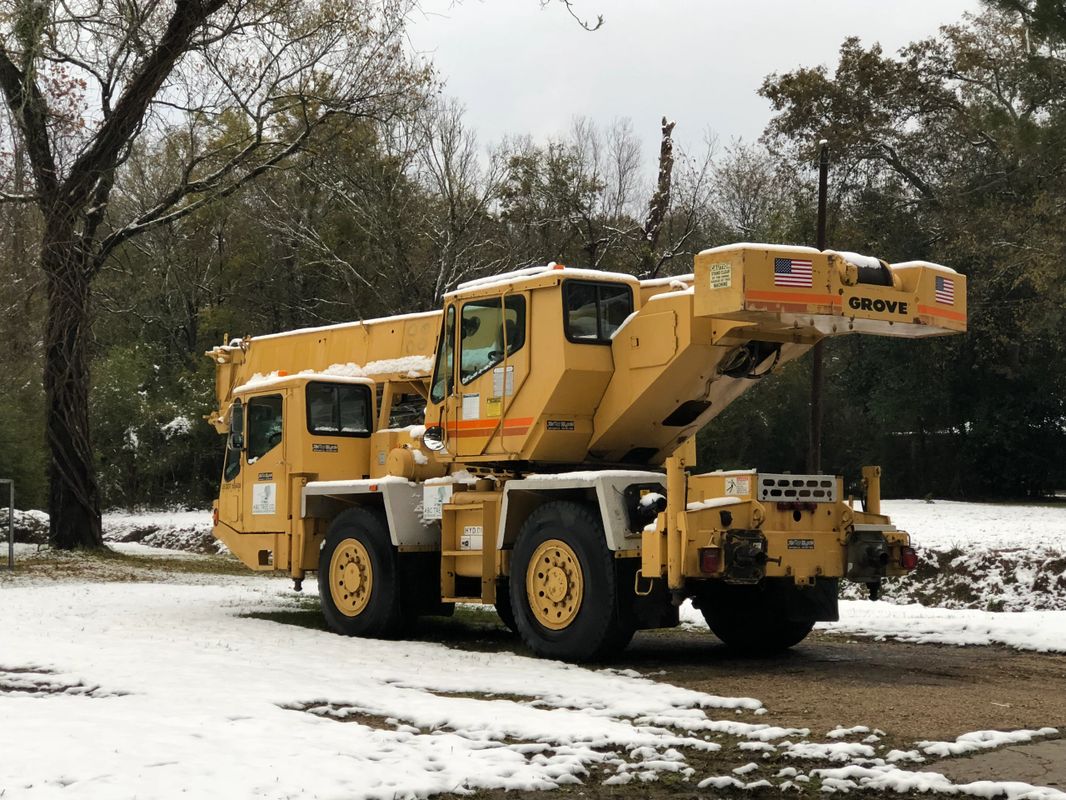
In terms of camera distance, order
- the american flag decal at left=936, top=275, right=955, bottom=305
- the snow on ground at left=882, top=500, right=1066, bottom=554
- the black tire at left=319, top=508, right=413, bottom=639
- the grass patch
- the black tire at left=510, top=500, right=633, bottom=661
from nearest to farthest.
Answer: the black tire at left=510, top=500, right=633, bottom=661, the american flag decal at left=936, top=275, right=955, bottom=305, the black tire at left=319, top=508, right=413, bottom=639, the grass patch, the snow on ground at left=882, top=500, right=1066, bottom=554

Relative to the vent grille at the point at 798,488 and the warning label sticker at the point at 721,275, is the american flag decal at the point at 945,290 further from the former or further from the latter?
the warning label sticker at the point at 721,275

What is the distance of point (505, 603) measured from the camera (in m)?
15.3

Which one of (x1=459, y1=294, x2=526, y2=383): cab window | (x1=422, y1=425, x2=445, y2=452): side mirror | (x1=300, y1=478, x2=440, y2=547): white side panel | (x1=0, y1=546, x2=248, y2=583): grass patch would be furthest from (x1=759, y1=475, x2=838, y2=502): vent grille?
(x1=0, y1=546, x2=248, y2=583): grass patch

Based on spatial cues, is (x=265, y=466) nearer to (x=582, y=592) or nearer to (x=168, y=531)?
(x=582, y=592)

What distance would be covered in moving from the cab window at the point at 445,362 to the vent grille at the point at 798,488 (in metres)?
3.78

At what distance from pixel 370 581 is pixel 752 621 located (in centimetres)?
406

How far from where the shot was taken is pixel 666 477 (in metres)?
12.1

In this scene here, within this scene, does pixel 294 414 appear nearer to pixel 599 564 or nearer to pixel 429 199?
pixel 599 564

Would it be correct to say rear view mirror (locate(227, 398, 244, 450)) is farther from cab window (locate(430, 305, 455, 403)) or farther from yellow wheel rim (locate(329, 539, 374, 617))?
cab window (locate(430, 305, 455, 403))

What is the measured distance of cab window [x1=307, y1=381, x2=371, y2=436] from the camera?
53.6 feet

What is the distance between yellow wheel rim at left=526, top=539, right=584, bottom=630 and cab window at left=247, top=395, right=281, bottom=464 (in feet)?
15.7

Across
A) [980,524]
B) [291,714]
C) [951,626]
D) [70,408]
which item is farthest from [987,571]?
[70,408]

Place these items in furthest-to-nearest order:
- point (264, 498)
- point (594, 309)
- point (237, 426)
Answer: point (237, 426) < point (264, 498) < point (594, 309)

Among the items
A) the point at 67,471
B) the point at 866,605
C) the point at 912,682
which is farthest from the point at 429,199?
the point at 912,682
